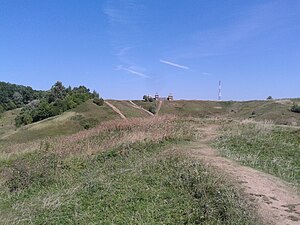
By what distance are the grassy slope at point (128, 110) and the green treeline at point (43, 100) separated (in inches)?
163

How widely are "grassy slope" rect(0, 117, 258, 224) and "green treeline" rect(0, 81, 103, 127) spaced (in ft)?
216

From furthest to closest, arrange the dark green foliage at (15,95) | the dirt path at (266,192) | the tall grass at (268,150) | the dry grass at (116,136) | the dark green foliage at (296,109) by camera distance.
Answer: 1. the dark green foliage at (15,95)
2. the dark green foliage at (296,109)
3. the dry grass at (116,136)
4. the tall grass at (268,150)
5. the dirt path at (266,192)

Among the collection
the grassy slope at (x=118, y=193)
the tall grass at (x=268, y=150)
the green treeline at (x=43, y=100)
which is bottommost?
the grassy slope at (x=118, y=193)

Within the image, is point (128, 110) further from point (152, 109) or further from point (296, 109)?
point (296, 109)

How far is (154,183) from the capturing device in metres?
7.30

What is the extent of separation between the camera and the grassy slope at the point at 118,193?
5.59m

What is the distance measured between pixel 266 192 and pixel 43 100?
91209mm

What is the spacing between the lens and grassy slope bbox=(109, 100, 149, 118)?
63803mm

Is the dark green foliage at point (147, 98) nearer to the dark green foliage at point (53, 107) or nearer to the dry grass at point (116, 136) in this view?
the dark green foliage at point (53, 107)

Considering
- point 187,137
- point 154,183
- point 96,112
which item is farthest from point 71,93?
point 154,183

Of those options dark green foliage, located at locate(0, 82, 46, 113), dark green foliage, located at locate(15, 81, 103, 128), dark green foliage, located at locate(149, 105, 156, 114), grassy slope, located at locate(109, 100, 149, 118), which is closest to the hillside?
grassy slope, located at locate(109, 100, 149, 118)

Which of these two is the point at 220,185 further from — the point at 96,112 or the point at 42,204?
the point at 96,112

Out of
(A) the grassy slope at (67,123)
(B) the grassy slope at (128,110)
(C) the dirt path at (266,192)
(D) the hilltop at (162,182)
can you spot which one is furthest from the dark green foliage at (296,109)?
(C) the dirt path at (266,192)

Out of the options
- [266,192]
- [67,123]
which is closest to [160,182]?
[266,192]
